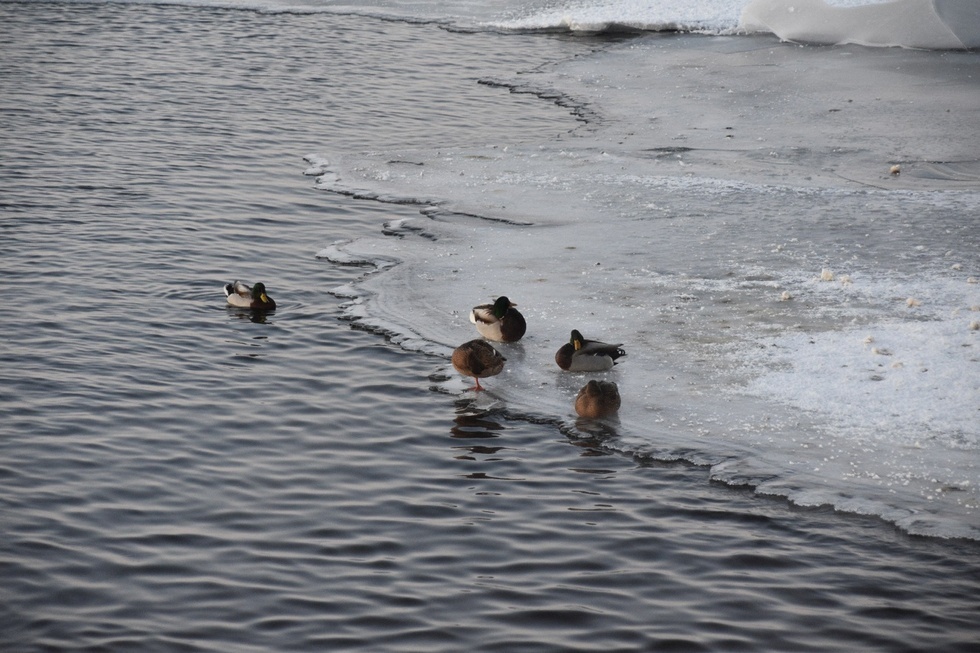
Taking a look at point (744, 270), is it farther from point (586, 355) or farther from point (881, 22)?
point (881, 22)

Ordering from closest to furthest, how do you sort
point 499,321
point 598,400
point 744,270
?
point 598,400
point 499,321
point 744,270

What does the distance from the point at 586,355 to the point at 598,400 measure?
68 centimetres

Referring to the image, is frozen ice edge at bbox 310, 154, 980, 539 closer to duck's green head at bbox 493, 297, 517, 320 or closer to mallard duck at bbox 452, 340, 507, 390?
mallard duck at bbox 452, 340, 507, 390

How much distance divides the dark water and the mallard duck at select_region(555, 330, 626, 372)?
797mm

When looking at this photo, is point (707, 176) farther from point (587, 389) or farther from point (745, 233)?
point (587, 389)

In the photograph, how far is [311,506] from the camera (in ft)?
25.9

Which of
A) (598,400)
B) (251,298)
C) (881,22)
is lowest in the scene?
(598,400)

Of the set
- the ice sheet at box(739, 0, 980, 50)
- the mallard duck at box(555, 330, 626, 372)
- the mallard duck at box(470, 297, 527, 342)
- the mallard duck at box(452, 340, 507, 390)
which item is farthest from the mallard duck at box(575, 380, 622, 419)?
the ice sheet at box(739, 0, 980, 50)

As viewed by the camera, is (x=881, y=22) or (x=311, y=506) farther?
(x=881, y=22)

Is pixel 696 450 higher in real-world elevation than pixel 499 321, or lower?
lower

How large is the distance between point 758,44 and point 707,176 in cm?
882

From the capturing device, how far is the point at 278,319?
11406mm

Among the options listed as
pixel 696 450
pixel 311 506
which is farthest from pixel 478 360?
pixel 311 506

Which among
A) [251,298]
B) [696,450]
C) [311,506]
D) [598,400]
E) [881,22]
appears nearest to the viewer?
[311,506]
